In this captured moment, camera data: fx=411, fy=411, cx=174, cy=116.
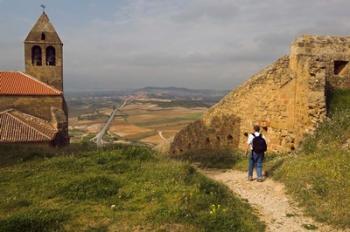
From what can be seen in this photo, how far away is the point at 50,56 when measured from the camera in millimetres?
32312

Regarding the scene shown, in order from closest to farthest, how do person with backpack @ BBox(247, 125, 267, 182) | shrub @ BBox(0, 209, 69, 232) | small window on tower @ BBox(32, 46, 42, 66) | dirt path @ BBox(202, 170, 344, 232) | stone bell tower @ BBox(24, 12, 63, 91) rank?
1. shrub @ BBox(0, 209, 69, 232)
2. dirt path @ BBox(202, 170, 344, 232)
3. person with backpack @ BBox(247, 125, 267, 182)
4. stone bell tower @ BBox(24, 12, 63, 91)
5. small window on tower @ BBox(32, 46, 42, 66)

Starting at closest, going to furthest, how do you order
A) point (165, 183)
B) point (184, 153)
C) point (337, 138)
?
point (165, 183) < point (337, 138) < point (184, 153)

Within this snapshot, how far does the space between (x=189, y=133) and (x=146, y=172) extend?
789 centimetres

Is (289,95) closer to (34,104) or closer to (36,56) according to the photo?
(34,104)

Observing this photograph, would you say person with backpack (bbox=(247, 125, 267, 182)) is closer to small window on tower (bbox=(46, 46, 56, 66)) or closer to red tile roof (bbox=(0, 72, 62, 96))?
red tile roof (bbox=(0, 72, 62, 96))

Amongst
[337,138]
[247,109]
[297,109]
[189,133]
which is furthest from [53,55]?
[337,138]

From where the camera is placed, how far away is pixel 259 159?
10.9 metres

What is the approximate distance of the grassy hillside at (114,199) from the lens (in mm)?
7113

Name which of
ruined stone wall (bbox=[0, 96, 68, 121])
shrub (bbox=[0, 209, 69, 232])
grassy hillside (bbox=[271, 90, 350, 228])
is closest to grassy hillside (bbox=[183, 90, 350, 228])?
grassy hillside (bbox=[271, 90, 350, 228])

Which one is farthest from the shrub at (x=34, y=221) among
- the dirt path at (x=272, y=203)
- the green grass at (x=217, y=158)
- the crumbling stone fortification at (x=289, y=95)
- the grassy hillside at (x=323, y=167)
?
the crumbling stone fortification at (x=289, y=95)

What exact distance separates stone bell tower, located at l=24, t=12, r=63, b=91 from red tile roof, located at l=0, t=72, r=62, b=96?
5.54 ft

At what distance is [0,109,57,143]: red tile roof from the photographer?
23.4 m

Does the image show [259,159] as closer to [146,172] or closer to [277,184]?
[277,184]

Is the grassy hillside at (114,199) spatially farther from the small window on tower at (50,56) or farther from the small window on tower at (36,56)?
the small window on tower at (50,56)
